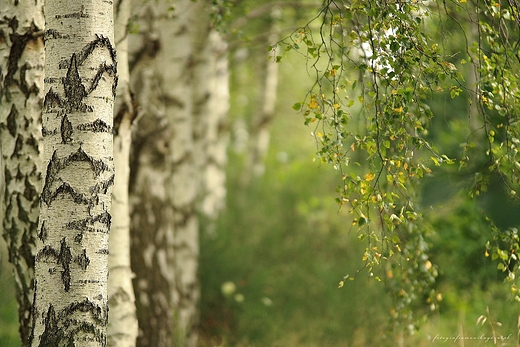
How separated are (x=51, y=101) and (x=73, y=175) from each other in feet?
0.90

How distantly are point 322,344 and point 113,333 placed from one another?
2640 millimetres

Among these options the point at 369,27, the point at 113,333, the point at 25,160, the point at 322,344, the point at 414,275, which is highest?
the point at 369,27

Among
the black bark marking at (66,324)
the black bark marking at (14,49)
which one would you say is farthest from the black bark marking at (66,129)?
the black bark marking at (14,49)

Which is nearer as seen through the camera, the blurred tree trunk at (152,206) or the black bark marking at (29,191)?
the black bark marking at (29,191)

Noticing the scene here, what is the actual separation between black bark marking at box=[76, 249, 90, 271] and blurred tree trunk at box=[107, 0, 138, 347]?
3.13 feet

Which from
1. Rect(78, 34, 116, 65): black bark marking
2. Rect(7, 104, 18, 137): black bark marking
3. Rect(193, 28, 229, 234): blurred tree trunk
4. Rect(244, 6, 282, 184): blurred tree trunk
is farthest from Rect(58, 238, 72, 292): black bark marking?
Rect(244, 6, 282, 184): blurred tree trunk

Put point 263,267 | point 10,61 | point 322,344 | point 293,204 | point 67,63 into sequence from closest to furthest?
point 67,63
point 10,61
point 322,344
point 263,267
point 293,204

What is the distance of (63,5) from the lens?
1.92 m

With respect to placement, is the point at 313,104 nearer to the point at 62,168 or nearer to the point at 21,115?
the point at 62,168

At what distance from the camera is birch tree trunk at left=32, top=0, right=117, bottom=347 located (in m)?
1.91

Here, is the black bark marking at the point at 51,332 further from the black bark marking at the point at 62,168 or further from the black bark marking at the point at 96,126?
the black bark marking at the point at 96,126

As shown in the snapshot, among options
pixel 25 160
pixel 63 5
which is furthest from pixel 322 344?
pixel 63 5

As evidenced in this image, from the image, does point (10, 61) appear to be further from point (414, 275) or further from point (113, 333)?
point (414, 275)

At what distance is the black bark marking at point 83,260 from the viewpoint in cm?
191
